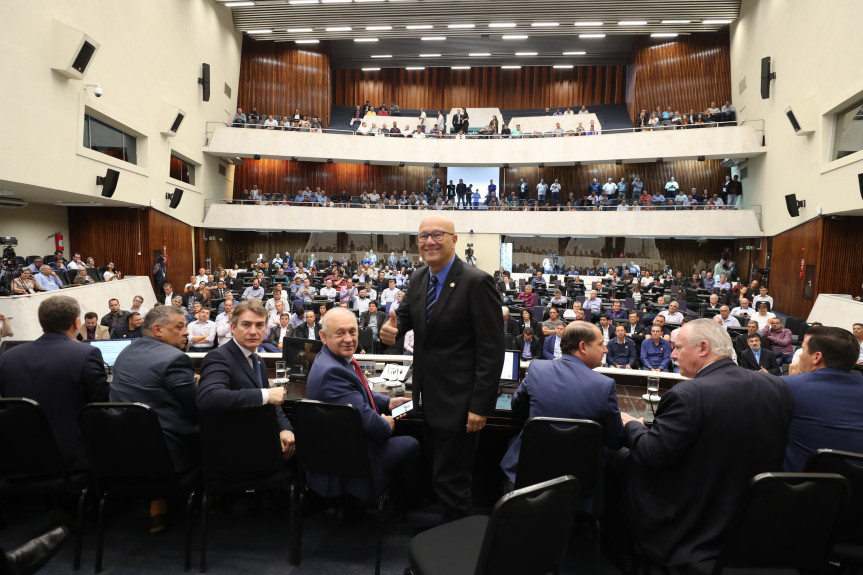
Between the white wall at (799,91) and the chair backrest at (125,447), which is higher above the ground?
the white wall at (799,91)

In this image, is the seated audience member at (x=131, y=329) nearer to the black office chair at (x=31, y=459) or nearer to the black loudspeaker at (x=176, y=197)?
the black office chair at (x=31, y=459)

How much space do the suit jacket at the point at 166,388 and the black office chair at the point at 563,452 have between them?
172 cm

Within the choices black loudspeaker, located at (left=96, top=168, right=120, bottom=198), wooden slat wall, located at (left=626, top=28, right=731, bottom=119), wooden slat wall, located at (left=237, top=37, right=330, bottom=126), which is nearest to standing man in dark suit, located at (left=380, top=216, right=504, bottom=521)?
black loudspeaker, located at (left=96, top=168, right=120, bottom=198)

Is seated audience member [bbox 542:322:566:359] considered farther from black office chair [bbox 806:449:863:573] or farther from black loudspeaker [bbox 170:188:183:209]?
black loudspeaker [bbox 170:188:183:209]

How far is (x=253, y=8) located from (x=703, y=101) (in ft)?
55.2

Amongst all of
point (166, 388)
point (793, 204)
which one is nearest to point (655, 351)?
point (166, 388)

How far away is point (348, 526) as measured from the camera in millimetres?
2988

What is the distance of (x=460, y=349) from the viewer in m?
2.32

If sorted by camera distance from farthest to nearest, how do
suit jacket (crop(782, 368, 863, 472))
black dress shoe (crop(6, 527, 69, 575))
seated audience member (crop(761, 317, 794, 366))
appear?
1. seated audience member (crop(761, 317, 794, 366))
2. suit jacket (crop(782, 368, 863, 472))
3. black dress shoe (crop(6, 527, 69, 575))

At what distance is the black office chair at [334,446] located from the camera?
7.72 feet

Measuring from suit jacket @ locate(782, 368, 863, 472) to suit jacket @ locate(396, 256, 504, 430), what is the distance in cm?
137

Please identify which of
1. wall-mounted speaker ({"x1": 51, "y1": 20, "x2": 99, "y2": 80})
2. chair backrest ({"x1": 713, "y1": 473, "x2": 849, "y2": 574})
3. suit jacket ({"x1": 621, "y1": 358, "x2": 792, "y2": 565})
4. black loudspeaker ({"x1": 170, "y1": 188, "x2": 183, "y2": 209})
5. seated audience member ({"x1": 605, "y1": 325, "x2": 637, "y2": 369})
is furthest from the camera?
black loudspeaker ({"x1": 170, "y1": 188, "x2": 183, "y2": 209})

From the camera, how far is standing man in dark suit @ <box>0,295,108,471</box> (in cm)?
259

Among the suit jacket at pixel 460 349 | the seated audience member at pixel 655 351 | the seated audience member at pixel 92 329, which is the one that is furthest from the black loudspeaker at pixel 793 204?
the seated audience member at pixel 92 329
